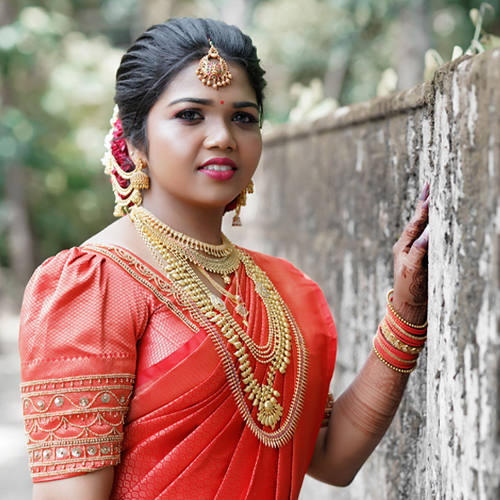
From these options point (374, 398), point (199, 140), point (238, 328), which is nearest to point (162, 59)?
point (199, 140)

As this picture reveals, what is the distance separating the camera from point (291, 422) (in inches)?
62.9

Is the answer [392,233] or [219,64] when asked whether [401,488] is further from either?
[219,64]

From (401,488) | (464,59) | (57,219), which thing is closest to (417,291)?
(464,59)

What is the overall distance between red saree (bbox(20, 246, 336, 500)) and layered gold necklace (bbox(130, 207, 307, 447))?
0.09 feet

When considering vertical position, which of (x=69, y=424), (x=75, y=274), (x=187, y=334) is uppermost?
(x=75, y=274)

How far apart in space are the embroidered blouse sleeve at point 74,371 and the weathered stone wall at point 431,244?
0.65 meters

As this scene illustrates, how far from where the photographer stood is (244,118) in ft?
5.36

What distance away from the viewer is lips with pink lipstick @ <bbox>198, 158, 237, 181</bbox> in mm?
1544

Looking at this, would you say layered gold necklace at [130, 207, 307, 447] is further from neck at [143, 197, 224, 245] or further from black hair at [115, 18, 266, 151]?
black hair at [115, 18, 266, 151]

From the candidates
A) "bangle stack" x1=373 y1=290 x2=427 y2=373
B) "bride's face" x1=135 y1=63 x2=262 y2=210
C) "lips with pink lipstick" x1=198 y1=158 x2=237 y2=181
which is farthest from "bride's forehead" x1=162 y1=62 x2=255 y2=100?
"bangle stack" x1=373 y1=290 x2=427 y2=373

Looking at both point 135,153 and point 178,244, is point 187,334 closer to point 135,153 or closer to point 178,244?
point 178,244

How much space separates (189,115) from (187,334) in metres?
0.52

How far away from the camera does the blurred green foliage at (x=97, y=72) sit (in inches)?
413

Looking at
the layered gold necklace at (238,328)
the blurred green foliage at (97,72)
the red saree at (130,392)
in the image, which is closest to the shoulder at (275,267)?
the layered gold necklace at (238,328)
